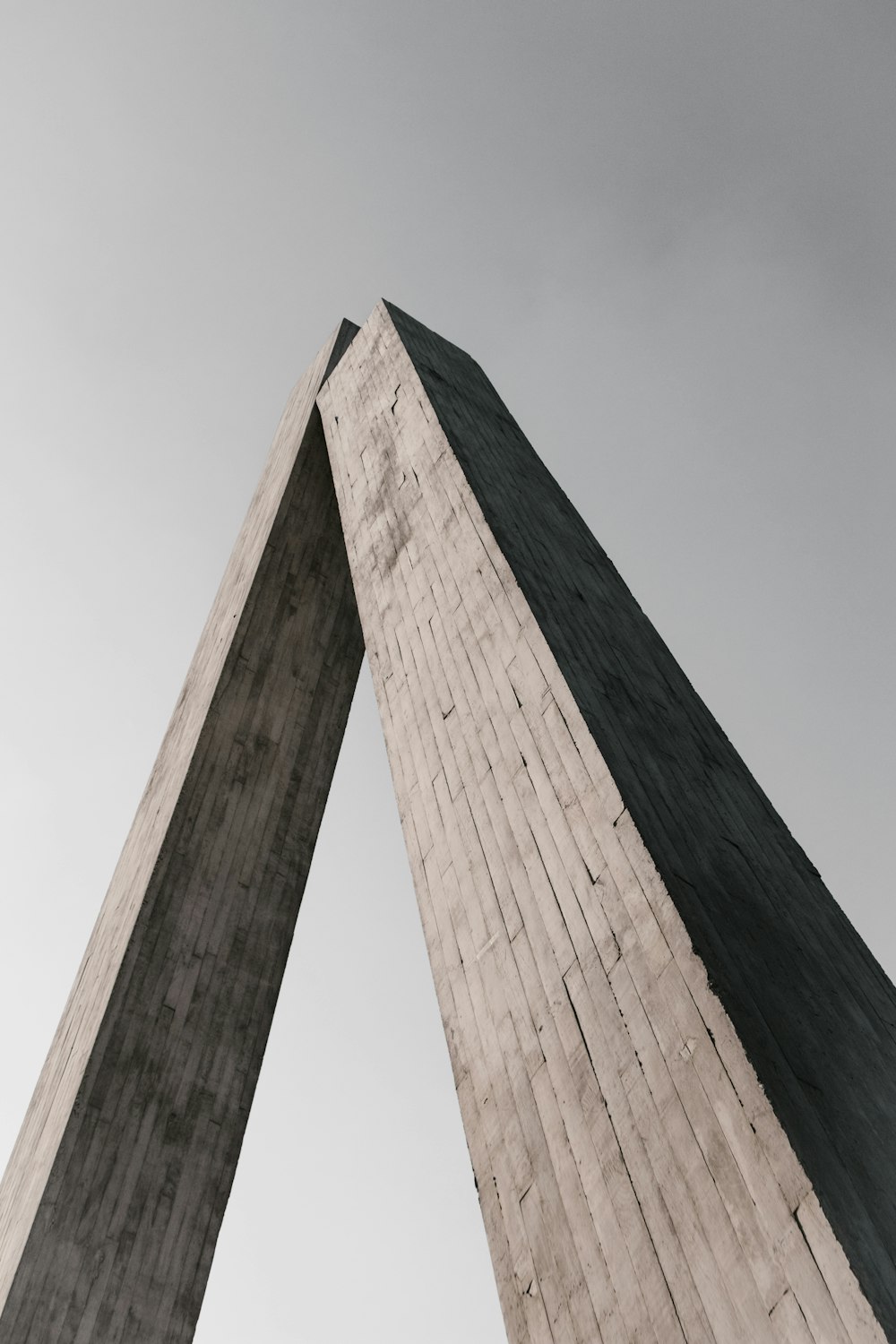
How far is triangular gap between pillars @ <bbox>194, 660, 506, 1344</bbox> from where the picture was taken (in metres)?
10.5

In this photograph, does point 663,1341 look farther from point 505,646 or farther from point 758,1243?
point 505,646

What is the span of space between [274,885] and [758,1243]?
255cm

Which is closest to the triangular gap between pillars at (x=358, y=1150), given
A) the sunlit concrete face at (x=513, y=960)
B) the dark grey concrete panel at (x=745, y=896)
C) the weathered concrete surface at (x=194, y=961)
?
the weathered concrete surface at (x=194, y=961)

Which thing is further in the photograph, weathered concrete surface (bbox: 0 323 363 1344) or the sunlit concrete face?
weathered concrete surface (bbox: 0 323 363 1344)

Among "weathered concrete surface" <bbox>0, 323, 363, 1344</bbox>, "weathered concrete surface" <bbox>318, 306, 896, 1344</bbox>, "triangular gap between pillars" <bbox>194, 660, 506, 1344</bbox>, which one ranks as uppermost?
"triangular gap between pillars" <bbox>194, 660, 506, 1344</bbox>

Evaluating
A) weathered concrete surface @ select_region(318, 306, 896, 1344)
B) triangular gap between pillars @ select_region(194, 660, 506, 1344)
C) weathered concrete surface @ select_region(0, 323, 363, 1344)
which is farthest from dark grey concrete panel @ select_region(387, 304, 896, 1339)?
triangular gap between pillars @ select_region(194, 660, 506, 1344)

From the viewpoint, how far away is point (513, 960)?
1439mm

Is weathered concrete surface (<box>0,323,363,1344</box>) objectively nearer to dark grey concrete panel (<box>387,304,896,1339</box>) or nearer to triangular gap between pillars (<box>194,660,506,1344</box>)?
dark grey concrete panel (<box>387,304,896,1339</box>)

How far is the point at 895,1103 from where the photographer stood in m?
1.15

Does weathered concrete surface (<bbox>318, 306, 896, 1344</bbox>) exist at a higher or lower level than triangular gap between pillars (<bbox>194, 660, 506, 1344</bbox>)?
lower

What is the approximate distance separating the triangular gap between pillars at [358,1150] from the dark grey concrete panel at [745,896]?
28.1 ft

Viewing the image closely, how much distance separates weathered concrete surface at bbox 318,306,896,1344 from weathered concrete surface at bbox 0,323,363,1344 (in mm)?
1296

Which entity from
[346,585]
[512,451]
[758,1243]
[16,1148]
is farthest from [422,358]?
[758,1243]

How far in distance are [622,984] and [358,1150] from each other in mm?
10516
